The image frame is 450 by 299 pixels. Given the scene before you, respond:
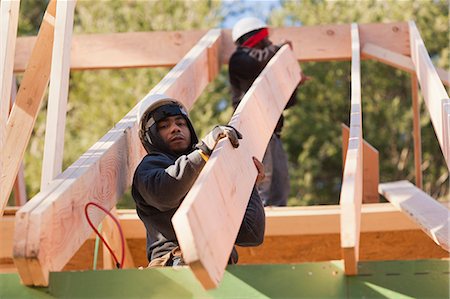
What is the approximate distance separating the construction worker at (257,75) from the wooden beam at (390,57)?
75cm

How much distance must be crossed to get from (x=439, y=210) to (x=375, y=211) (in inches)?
50.1

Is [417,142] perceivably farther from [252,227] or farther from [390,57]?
[252,227]

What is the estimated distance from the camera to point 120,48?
841cm

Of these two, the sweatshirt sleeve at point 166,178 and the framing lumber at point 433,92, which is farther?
the framing lumber at point 433,92

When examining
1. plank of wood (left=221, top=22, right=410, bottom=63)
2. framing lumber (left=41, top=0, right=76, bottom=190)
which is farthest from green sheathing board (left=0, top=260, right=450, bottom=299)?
plank of wood (left=221, top=22, right=410, bottom=63)

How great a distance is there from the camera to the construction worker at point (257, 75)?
7574 millimetres

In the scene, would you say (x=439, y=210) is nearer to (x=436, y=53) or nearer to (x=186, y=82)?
(x=186, y=82)

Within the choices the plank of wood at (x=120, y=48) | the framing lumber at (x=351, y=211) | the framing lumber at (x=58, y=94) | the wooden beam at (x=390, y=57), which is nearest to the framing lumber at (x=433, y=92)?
the wooden beam at (x=390, y=57)

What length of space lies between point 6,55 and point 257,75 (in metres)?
3.05

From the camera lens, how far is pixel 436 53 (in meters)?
19.8

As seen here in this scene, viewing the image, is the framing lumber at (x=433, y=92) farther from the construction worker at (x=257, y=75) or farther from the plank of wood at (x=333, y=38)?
the construction worker at (x=257, y=75)

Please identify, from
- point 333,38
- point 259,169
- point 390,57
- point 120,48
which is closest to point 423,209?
point 259,169

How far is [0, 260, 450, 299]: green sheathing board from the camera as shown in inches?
140

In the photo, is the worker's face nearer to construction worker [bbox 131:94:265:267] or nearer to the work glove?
construction worker [bbox 131:94:265:267]
